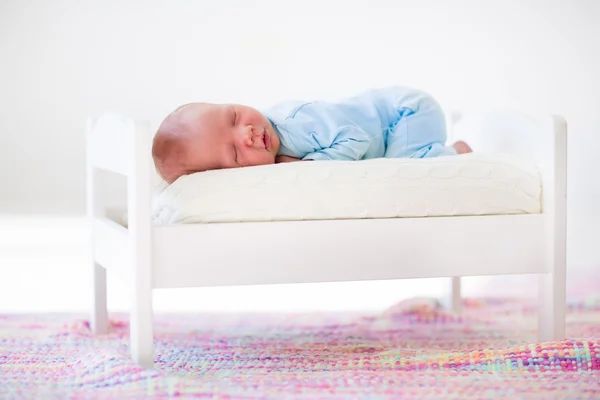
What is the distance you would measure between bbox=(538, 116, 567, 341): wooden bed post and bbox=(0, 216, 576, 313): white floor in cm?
71

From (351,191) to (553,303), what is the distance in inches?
17.7

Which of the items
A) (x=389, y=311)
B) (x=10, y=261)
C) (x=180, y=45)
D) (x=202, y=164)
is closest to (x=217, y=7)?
(x=180, y=45)

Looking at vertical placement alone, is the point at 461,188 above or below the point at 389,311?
above

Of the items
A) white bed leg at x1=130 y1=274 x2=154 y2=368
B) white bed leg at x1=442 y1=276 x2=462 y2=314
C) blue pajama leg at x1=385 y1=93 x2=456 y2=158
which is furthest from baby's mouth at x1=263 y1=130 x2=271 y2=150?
white bed leg at x1=442 y1=276 x2=462 y2=314

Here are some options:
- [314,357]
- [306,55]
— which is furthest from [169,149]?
[306,55]

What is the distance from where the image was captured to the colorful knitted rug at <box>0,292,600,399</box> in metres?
1.31

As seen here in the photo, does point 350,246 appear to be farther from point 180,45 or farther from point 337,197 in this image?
point 180,45

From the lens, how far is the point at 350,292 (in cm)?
279

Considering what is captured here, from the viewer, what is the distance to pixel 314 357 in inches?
64.7

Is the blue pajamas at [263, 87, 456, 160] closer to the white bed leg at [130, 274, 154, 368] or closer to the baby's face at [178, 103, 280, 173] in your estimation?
the baby's face at [178, 103, 280, 173]

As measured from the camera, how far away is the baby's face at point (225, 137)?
63.2 inches

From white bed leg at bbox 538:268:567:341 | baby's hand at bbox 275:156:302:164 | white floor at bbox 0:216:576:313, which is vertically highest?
baby's hand at bbox 275:156:302:164

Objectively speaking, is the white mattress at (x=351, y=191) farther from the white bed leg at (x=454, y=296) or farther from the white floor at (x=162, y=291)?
the white floor at (x=162, y=291)

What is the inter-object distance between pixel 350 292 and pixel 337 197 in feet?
4.36
